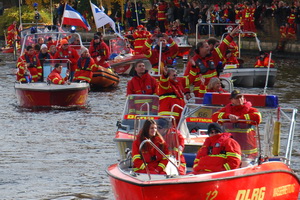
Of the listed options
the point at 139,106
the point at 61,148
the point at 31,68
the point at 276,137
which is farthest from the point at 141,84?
the point at 31,68

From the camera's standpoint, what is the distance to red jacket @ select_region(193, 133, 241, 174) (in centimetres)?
978

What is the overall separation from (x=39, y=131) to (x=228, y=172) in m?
8.50

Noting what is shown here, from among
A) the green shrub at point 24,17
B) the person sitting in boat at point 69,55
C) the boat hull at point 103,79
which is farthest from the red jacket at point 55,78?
the green shrub at point 24,17

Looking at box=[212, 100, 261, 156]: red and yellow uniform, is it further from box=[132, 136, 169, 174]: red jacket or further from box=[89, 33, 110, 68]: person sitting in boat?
box=[89, 33, 110, 68]: person sitting in boat

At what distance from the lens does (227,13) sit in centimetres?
3603

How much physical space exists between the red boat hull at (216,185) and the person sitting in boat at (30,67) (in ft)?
35.5

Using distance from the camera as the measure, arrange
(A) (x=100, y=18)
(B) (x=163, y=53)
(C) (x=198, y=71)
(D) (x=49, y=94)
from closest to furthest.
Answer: (C) (x=198, y=71) < (B) (x=163, y=53) < (D) (x=49, y=94) < (A) (x=100, y=18)

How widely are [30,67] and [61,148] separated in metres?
5.62

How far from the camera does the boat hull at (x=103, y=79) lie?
2391 cm

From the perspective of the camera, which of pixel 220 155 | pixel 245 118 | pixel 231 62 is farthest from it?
pixel 231 62

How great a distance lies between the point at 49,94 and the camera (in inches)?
775

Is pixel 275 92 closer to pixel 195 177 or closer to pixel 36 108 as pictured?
pixel 36 108

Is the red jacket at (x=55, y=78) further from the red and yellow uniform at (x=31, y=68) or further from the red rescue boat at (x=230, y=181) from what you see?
the red rescue boat at (x=230, y=181)

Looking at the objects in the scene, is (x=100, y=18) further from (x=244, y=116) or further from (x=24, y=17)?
(x=244, y=116)
